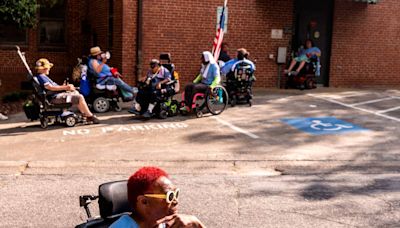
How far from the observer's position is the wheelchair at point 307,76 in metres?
18.5

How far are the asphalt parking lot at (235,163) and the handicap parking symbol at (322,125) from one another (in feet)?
0.08

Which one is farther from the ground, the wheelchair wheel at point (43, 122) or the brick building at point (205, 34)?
the brick building at point (205, 34)

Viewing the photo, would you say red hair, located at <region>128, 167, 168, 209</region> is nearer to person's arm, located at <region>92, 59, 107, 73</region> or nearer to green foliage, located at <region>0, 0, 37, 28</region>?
person's arm, located at <region>92, 59, 107, 73</region>

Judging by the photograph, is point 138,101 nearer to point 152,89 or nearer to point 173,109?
point 152,89

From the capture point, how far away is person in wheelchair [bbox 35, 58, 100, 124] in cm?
1189

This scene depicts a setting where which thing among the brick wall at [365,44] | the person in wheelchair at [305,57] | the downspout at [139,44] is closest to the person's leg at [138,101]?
the downspout at [139,44]

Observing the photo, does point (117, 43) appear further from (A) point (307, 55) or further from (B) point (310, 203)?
(B) point (310, 203)

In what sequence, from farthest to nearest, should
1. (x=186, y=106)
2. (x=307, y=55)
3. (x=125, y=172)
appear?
(x=307, y=55)
(x=186, y=106)
(x=125, y=172)

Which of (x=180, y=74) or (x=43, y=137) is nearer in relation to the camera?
(x=43, y=137)

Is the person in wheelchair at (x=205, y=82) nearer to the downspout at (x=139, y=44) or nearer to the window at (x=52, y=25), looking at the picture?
the downspout at (x=139, y=44)

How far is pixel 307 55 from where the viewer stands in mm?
18422

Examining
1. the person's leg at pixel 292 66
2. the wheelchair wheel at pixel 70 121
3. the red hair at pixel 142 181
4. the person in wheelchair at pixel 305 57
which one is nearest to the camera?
the red hair at pixel 142 181

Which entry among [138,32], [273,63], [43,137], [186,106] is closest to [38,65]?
[43,137]

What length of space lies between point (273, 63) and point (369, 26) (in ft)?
13.6
